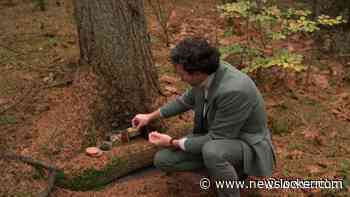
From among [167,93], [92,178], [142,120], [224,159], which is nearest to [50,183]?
[92,178]

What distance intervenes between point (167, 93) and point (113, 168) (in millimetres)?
988

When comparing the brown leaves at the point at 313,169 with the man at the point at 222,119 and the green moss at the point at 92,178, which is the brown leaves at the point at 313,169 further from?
the green moss at the point at 92,178

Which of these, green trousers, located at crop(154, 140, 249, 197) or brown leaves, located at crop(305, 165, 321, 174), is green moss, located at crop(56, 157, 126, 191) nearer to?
green trousers, located at crop(154, 140, 249, 197)

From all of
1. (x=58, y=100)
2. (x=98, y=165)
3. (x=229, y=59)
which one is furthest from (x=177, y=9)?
(x=98, y=165)

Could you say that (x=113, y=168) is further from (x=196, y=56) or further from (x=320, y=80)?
(x=320, y=80)

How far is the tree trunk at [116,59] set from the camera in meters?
3.60

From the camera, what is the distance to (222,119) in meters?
2.99

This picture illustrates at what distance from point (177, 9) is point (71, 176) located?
11.8ft

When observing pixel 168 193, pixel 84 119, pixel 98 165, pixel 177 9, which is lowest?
pixel 168 193

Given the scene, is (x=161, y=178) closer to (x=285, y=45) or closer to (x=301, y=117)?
Answer: (x=301, y=117)

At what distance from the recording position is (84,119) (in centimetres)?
375

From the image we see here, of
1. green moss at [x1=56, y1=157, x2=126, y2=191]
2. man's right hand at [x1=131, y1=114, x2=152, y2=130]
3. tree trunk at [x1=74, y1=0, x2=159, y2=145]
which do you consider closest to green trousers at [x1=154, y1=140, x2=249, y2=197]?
man's right hand at [x1=131, y1=114, x2=152, y2=130]

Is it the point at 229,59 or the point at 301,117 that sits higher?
the point at 229,59

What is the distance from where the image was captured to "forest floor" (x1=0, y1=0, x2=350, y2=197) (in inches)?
139
